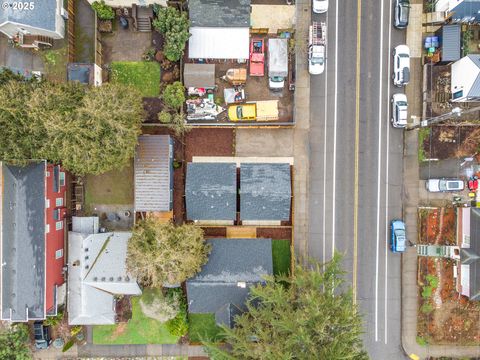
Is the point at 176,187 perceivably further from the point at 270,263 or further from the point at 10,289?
the point at 10,289

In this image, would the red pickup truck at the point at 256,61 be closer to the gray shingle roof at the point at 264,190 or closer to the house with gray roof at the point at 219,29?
the house with gray roof at the point at 219,29

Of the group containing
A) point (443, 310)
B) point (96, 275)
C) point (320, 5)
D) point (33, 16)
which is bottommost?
point (443, 310)

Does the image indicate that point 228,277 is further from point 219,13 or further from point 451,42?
point 451,42

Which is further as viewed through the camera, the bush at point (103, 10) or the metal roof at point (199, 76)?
the metal roof at point (199, 76)

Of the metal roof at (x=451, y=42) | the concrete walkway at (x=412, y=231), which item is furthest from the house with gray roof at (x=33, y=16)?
the metal roof at (x=451, y=42)

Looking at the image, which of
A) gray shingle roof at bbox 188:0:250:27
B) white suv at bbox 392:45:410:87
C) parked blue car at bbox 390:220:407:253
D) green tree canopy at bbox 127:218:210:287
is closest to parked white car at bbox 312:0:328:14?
gray shingle roof at bbox 188:0:250:27

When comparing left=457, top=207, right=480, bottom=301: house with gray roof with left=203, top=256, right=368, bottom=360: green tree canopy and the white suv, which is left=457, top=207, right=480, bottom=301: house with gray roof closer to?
left=203, top=256, right=368, bottom=360: green tree canopy

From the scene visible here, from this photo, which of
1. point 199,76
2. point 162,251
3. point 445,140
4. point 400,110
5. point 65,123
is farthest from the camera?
point 445,140

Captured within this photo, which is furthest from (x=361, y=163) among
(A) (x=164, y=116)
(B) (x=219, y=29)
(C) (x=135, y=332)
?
(C) (x=135, y=332)
